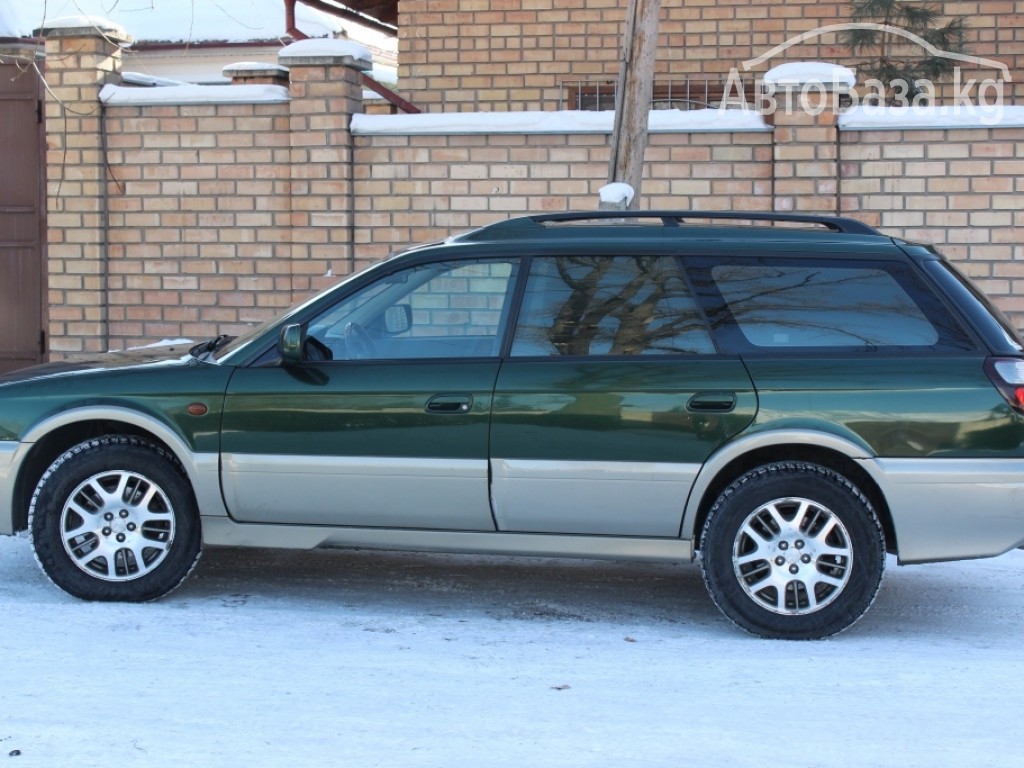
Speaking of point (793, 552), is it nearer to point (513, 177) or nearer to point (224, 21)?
point (513, 177)

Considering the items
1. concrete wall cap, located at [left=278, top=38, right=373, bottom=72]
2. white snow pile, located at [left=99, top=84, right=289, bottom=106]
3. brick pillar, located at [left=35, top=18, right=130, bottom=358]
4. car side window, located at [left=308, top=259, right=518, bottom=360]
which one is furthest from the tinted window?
brick pillar, located at [left=35, top=18, right=130, bottom=358]

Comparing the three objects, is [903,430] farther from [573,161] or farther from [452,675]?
[573,161]

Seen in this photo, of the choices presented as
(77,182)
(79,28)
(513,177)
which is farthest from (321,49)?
(77,182)

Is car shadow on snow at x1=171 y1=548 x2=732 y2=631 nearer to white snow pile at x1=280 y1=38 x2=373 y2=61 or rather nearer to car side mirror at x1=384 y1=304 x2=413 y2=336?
car side mirror at x1=384 y1=304 x2=413 y2=336

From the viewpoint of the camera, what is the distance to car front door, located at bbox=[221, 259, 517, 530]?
5664mm

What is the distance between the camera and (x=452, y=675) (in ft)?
16.6

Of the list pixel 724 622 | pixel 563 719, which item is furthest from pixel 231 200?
pixel 563 719

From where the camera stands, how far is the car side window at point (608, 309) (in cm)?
568

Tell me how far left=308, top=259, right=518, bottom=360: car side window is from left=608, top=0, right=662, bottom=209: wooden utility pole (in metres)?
3.42

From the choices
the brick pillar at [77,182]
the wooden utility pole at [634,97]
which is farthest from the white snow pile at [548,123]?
the brick pillar at [77,182]

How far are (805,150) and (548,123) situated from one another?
6.20 feet

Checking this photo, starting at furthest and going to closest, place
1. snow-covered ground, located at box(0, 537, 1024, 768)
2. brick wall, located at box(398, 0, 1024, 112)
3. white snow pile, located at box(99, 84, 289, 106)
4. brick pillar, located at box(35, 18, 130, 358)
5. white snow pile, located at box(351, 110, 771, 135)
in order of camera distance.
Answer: brick wall, located at box(398, 0, 1024, 112), brick pillar, located at box(35, 18, 130, 358), white snow pile, located at box(99, 84, 289, 106), white snow pile, located at box(351, 110, 771, 135), snow-covered ground, located at box(0, 537, 1024, 768)

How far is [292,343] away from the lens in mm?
5699

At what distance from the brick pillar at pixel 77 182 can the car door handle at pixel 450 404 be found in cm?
616
